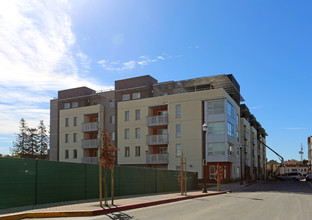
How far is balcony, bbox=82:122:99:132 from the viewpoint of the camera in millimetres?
52381

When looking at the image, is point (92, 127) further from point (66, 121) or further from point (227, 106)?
point (227, 106)

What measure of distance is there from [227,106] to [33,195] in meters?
32.8

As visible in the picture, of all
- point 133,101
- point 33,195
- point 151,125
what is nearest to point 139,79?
point 133,101

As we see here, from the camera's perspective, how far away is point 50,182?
15.2 meters

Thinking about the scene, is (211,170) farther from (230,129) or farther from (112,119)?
(112,119)

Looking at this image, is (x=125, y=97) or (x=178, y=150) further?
(x=125, y=97)

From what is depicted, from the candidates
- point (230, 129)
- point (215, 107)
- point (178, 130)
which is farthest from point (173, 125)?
point (230, 129)

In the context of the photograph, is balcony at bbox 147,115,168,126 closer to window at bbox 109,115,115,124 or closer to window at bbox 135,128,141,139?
window at bbox 135,128,141,139

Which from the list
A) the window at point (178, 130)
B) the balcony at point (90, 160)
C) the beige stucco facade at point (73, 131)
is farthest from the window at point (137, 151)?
the beige stucco facade at point (73, 131)

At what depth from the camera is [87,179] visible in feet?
57.6

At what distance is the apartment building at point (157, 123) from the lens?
1714 inches

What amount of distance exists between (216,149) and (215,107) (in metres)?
5.37

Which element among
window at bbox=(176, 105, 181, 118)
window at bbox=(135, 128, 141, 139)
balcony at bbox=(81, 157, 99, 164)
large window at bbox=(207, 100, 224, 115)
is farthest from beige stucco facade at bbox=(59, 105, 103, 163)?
large window at bbox=(207, 100, 224, 115)

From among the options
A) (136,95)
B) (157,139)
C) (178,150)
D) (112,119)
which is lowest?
(178,150)
